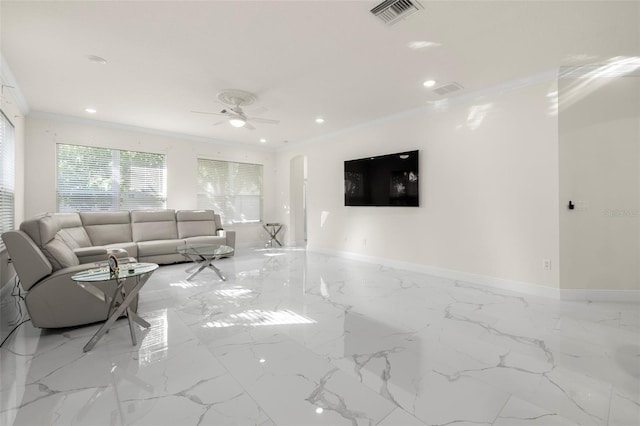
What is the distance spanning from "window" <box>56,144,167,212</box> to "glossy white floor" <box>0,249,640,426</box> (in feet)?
10.3

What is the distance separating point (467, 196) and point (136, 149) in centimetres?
601

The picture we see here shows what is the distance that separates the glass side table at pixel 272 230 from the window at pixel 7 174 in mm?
4517

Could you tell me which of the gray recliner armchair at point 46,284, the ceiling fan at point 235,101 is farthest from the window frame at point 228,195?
the gray recliner armchair at point 46,284

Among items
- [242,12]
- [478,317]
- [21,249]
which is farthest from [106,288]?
[478,317]

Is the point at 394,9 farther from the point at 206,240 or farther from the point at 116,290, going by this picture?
the point at 206,240

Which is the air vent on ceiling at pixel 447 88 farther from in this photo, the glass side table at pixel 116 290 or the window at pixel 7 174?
the window at pixel 7 174

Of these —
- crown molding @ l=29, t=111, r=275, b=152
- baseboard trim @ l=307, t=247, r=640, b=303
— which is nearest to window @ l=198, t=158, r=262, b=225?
crown molding @ l=29, t=111, r=275, b=152

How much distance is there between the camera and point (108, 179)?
538 cm

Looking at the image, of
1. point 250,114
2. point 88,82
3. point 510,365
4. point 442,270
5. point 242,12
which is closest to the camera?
point 510,365

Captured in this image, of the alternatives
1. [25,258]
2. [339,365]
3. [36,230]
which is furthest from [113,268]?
[339,365]

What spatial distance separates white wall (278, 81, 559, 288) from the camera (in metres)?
3.43

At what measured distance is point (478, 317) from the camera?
2.79 m

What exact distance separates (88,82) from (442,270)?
539 centimetres

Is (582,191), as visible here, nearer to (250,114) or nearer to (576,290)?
(576,290)
